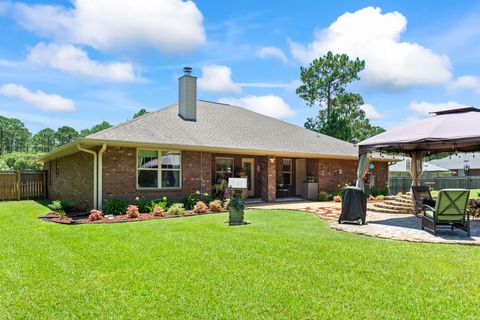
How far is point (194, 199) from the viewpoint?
13.5m

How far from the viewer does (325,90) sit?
3809 cm

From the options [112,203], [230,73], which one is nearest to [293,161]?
[230,73]

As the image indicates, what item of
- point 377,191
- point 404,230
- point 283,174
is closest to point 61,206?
point 283,174

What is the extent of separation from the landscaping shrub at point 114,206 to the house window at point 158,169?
1202 mm

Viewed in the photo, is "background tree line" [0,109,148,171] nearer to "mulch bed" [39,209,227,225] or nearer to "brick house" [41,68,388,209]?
"brick house" [41,68,388,209]

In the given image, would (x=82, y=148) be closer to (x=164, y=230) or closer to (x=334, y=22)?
(x=164, y=230)

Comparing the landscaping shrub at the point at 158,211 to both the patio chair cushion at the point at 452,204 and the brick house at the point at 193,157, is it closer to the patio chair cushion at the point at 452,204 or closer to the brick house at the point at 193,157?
the brick house at the point at 193,157

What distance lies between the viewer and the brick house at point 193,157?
12.4m

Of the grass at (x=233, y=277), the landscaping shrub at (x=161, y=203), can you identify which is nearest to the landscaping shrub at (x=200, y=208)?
the landscaping shrub at (x=161, y=203)

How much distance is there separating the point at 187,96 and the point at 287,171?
22.1 ft

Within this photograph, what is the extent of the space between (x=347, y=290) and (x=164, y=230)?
5324 millimetres

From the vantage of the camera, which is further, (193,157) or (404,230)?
(193,157)

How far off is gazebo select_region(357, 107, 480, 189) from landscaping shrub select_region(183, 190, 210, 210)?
6055 millimetres

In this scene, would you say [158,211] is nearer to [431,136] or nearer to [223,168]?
[223,168]
